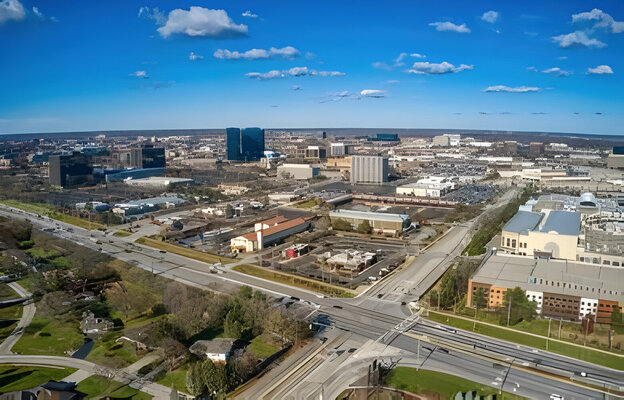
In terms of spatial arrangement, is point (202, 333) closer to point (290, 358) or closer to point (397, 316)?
point (290, 358)

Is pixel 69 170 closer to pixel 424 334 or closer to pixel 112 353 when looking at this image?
pixel 112 353

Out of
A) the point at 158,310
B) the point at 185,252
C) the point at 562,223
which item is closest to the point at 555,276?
the point at 562,223

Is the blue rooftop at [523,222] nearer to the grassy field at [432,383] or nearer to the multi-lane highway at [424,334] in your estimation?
the multi-lane highway at [424,334]

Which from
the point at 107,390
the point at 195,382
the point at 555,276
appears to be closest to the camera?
the point at 195,382

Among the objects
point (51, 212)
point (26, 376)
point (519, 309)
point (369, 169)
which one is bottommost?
point (26, 376)

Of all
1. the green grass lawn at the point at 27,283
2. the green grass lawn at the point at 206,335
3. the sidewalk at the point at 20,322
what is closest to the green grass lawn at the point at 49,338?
the sidewalk at the point at 20,322

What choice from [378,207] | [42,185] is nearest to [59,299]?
[378,207]

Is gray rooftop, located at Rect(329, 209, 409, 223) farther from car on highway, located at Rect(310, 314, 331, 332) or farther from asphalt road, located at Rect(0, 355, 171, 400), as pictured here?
asphalt road, located at Rect(0, 355, 171, 400)
